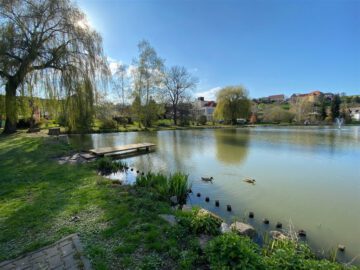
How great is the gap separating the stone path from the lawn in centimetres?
9

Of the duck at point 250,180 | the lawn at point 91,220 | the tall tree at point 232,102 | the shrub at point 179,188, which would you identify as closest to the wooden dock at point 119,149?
the lawn at point 91,220

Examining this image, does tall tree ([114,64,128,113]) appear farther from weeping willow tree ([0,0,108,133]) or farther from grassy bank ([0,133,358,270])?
grassy bank ([0,133,358,270])

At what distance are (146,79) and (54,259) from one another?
25602mm

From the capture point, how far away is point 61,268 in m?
2.08

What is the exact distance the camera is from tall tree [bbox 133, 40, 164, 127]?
25547 mm

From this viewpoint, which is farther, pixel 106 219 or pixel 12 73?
pixel 12 73

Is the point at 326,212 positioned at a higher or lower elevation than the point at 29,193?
lower

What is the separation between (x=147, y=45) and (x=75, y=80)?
16492 millimetres

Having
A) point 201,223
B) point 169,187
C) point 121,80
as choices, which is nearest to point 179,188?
point 169,187

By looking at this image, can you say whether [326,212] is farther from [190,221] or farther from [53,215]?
[53,215]

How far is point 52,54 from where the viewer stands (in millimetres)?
11234

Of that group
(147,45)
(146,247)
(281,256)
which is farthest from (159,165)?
(147,45)

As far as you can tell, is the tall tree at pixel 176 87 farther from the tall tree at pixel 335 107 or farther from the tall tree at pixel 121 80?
the tall tree at pixel 335 107

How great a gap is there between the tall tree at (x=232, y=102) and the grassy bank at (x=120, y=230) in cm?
3240
